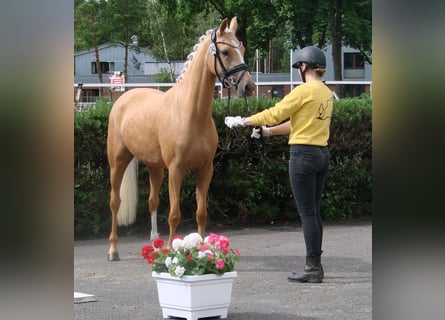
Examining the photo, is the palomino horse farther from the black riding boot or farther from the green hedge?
the black riding boot

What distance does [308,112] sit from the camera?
609 centimetres

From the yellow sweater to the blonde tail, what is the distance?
281 centimetres

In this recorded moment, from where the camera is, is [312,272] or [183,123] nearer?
[312,272]

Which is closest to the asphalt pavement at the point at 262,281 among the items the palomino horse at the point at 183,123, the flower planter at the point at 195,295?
the flower planter at the point at 195,295

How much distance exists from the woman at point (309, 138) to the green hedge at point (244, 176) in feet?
8.50

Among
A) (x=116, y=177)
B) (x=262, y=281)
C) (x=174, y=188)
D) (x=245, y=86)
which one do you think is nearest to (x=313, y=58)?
(x=245, y=86)

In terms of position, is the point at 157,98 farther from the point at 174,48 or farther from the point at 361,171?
the point at 174,48

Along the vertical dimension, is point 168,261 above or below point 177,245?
below

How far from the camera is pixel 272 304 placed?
5496 millimetres

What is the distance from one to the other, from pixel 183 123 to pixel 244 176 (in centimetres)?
295

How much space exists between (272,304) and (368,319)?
0.84 m

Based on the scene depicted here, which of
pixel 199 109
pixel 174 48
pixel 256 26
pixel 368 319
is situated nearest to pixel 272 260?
pixel 199 109

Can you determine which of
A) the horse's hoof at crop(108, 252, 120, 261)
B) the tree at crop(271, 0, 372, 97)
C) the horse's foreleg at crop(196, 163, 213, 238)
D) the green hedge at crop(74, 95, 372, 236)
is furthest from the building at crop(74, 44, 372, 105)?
the horse's foreleg at crop(196, 163, 213, 238)

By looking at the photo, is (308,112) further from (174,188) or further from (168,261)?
(168,261)
